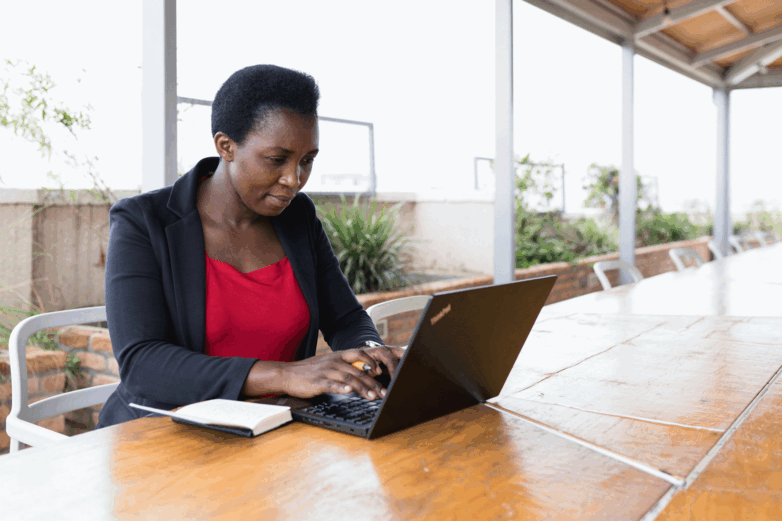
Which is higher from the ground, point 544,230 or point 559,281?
point 544,230

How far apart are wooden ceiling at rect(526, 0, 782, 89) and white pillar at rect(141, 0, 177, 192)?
282 cm

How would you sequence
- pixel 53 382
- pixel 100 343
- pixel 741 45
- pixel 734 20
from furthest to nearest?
pixel 741 45, pixel 734 20, pixel 100 343, pixel 53 382

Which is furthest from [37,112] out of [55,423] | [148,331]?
[148,331]

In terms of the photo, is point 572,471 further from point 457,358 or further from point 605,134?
A: point 605,134

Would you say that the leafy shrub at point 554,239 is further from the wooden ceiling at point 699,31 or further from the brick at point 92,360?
the brick at point 92,360

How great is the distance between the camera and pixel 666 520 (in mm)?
806

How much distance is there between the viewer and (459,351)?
1107 mm

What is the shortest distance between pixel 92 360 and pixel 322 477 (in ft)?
6.62

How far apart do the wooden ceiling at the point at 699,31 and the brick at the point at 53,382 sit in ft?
Result: 11.9

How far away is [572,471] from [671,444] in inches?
9.3

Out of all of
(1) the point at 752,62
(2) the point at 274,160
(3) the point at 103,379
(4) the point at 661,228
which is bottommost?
(3) the point at 103,379

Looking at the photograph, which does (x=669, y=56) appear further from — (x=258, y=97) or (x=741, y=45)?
→ (x=258, y=97)

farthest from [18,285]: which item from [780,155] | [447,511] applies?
[780,155]

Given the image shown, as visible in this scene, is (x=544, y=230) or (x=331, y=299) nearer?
(x=331, y=299)
